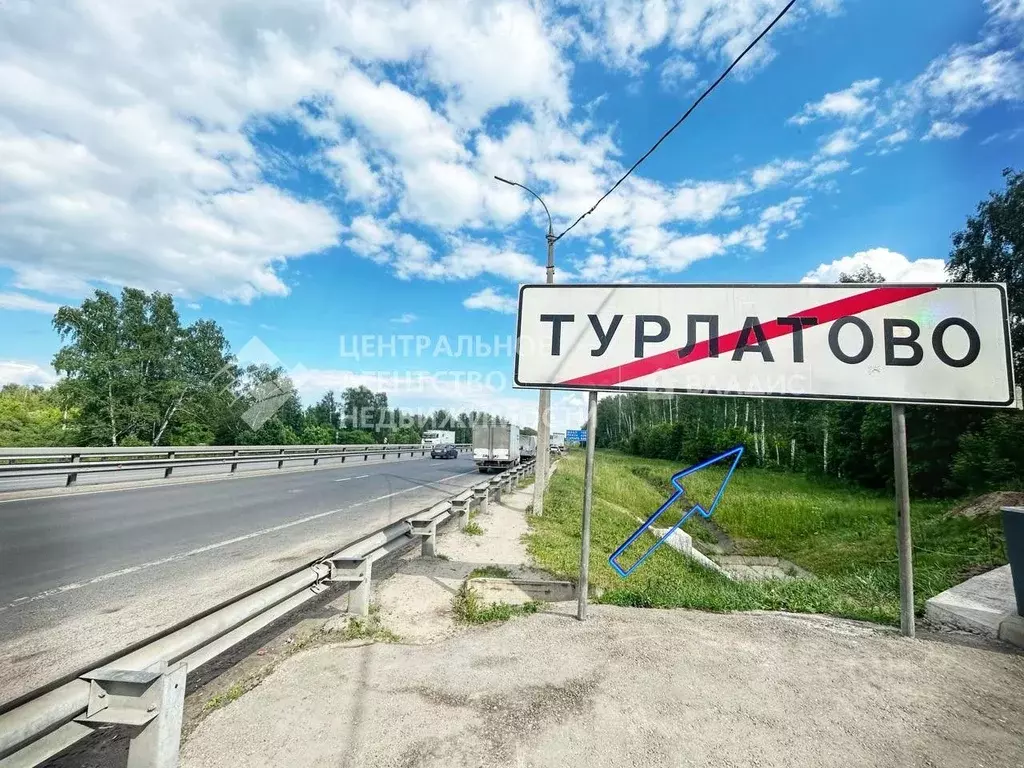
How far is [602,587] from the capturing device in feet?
19.6

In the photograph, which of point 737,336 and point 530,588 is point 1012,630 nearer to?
point 737,336

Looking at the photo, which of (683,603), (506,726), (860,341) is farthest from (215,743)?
(860,341)

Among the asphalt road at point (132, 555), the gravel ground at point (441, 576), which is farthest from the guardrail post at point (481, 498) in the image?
the asphalt road at point (132, 555)

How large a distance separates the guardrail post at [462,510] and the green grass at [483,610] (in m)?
3.67

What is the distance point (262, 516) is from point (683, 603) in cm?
940

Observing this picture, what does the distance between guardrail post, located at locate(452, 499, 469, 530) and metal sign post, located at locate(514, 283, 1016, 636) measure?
14.9 ft

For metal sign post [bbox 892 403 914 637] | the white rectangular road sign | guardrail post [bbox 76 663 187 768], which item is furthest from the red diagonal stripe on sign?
guardrail post [bbox 76 663 187 768]

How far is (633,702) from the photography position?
2.75 m

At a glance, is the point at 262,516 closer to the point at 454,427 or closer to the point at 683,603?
the point at 683,603

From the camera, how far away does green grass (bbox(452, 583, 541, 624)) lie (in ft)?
13.7

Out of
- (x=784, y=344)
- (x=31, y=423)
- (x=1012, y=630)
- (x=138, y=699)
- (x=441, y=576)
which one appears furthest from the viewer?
(x=31, y=423)

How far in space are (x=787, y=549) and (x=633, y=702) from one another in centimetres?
1545

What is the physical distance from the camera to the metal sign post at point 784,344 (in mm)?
3963

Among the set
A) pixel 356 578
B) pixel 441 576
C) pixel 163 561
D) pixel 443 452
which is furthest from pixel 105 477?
pixel 443 452
